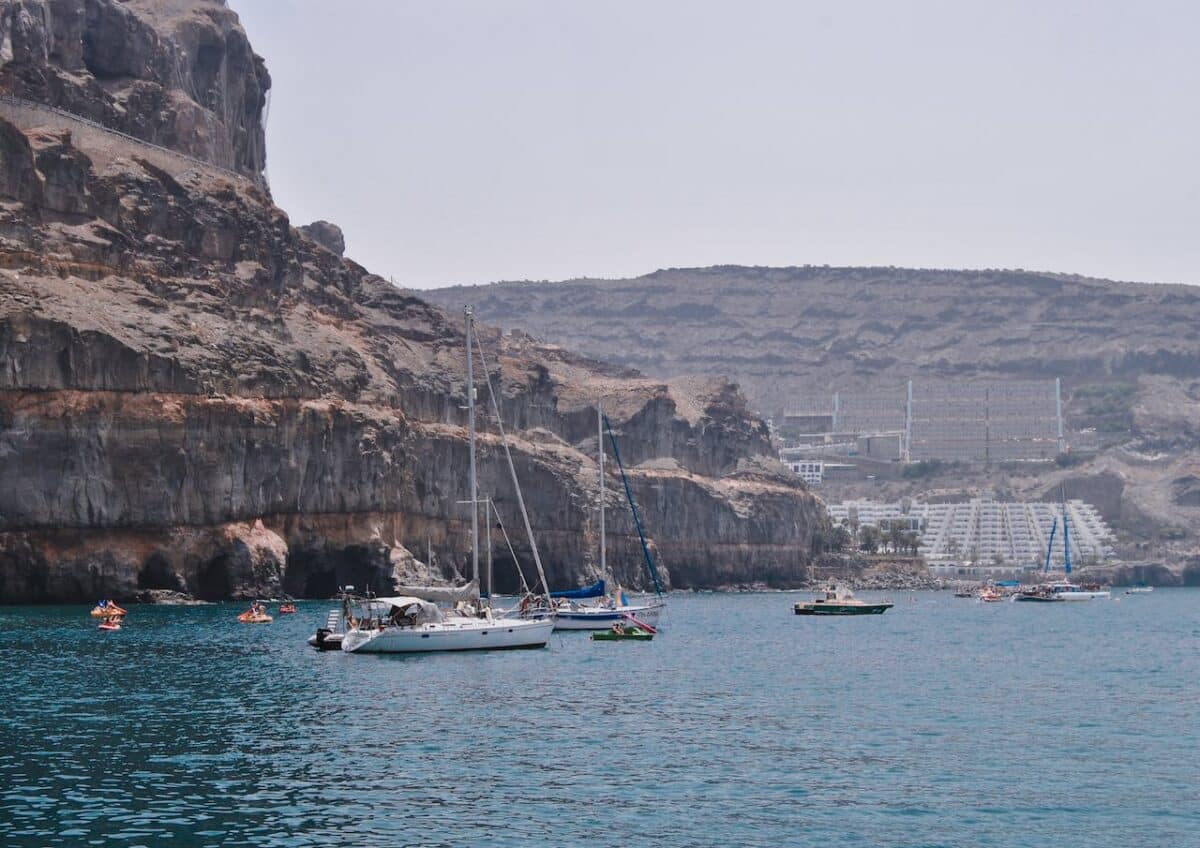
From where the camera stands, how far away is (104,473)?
115000 millimetres

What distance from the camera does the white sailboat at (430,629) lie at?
81375mm

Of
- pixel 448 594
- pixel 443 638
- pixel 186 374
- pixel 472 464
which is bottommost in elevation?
pixel 443 638

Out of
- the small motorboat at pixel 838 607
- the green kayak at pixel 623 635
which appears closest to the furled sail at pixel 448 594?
the green kayak at pixel 623 635

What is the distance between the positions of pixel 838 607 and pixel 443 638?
6597cm

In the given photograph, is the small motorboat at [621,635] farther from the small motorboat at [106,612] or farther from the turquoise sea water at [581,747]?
the small motorboat at [106,612]

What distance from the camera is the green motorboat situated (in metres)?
97.9

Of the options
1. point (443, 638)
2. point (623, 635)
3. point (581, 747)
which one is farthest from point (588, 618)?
point (581, 747)

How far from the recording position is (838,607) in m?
142

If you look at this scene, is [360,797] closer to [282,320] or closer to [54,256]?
[54,256]

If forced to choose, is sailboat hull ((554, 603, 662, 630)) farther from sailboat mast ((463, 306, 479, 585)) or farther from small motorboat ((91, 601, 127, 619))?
small motorboat ((91, 601, 127, 619))

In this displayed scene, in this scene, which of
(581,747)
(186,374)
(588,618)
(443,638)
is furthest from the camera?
(186,374)

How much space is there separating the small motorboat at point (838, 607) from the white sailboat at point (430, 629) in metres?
57.9

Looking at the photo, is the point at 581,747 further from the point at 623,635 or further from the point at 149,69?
the point at 149,69

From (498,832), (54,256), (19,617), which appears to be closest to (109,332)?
(54,256)
